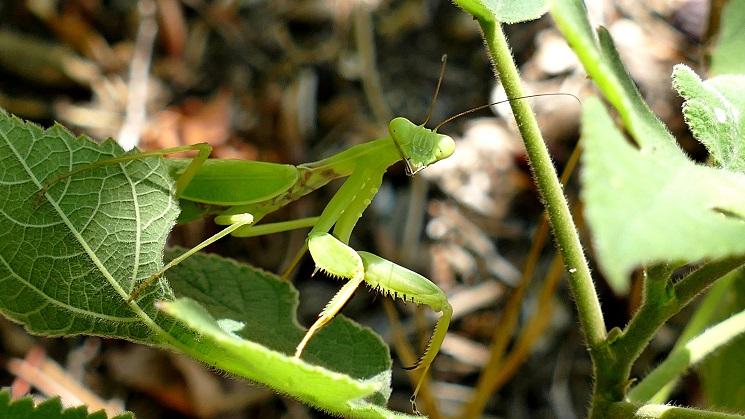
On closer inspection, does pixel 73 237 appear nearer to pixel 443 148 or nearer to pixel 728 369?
pixel 443 148

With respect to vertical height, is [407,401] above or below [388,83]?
below

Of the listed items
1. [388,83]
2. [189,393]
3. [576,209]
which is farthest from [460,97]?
[189,393]

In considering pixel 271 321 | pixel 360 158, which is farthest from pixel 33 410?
pixel 360 158

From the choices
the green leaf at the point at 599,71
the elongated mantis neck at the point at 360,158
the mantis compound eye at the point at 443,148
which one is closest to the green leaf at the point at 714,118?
the green leaf at the point at 599,71

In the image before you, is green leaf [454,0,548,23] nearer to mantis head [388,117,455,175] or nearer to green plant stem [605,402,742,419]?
mantis head [388,117,455,175]

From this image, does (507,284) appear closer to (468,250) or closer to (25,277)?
(468,250)
